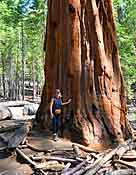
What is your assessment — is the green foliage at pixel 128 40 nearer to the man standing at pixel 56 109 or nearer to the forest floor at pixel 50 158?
the man standing at pixel 56 109

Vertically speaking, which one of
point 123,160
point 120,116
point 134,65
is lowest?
point 123,160

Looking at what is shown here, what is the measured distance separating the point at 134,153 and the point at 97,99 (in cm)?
212

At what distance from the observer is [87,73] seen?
518 inches

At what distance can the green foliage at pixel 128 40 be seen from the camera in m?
29.3

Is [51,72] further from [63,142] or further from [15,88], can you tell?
[15,88]

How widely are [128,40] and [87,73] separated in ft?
55.3

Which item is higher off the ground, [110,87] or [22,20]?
[22,20]

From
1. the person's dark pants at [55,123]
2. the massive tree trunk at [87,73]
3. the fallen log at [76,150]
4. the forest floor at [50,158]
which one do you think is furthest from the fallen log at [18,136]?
the fallen log at [76,150]

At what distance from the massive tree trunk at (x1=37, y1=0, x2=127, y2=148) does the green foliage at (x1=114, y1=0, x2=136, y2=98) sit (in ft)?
49.2

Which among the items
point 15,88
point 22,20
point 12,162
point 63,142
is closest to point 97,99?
point 63,142

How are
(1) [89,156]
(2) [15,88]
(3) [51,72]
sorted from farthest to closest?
(2) [15,88] < (3) [51,72] < (1) [89,156]

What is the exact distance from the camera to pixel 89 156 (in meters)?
11.1

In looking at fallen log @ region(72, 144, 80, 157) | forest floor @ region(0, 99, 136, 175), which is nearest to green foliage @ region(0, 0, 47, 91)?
forest floor @ region(0, 99, 136, 175)

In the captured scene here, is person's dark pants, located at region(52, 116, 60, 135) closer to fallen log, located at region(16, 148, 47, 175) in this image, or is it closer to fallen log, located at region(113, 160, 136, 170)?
fallen log, located at region(16, 148, 47, 175)
